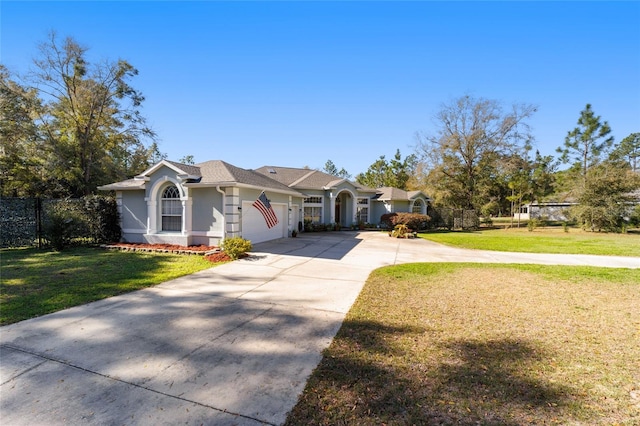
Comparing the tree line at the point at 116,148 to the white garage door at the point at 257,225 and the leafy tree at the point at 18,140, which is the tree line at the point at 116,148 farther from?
the white garage door at the point at 257,225

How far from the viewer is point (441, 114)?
29.0 m

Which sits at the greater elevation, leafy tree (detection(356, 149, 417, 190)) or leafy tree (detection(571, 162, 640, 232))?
leafy tree (detection(356, 149, 417, 190))

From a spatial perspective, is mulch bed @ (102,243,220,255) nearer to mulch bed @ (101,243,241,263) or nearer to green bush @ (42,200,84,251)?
mulch bed @ (101,243,241,263)

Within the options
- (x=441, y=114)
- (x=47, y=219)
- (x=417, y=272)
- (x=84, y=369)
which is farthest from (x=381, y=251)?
(x=441, y=114)

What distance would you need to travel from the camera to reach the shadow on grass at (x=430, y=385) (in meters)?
2.52

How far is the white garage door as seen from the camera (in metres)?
12.6

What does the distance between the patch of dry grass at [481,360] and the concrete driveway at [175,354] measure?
1.54 ft

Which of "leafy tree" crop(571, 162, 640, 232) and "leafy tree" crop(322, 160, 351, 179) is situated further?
"leafy tree" crop(322, 160, 351, 179)

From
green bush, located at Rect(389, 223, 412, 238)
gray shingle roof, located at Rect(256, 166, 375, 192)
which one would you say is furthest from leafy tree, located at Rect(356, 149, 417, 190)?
green bush, located at Rect(389, 223, 412, 238)

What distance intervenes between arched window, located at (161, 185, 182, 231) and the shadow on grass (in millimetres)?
10839

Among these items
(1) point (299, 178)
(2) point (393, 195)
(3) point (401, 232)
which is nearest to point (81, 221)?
(1) point (299, 178)

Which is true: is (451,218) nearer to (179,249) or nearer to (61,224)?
(179,249)

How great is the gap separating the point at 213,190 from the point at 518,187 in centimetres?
3124

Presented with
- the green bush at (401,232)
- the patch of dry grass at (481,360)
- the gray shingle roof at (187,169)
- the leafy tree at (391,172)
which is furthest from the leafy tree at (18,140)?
the leafy tree at (391,172)
